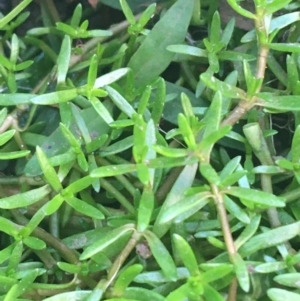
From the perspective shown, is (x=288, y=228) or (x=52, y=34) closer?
(x=288, y=228)

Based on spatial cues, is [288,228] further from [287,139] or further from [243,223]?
[287,139]

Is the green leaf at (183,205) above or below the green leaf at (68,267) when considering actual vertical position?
above

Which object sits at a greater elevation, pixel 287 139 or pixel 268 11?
pixel 268 11

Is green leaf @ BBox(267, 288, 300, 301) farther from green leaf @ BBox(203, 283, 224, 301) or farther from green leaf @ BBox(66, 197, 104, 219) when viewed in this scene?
green leaf @ BBox(66, 197, 104, 219)

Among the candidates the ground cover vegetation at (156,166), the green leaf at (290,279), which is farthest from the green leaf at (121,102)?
the green leaf at (290,279)

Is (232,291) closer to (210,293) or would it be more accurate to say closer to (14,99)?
(210,293)

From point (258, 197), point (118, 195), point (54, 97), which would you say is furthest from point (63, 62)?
point (258, 197)

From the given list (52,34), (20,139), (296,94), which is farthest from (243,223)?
(52,34)

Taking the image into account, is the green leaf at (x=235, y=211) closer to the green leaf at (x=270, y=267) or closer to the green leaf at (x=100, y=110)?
the green leaf at (x=270, y=267)
